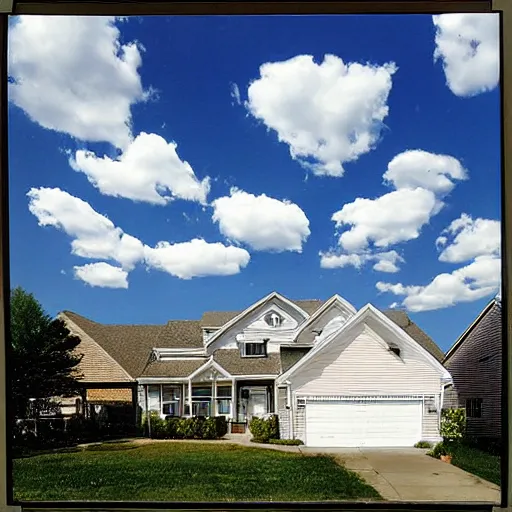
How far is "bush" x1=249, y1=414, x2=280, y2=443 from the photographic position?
2.71 m

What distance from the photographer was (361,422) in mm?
2738

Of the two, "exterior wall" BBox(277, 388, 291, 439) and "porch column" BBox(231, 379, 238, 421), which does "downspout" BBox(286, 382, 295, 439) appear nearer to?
"exterior wall" BBox(277, 388, 291, 439)

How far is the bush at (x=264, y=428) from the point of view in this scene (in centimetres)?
271

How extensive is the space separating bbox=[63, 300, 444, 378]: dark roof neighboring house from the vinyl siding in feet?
0.29

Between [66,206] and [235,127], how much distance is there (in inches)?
29.2

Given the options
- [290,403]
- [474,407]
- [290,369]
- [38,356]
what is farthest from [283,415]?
[38,356]

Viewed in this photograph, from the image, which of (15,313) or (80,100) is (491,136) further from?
(15,313)

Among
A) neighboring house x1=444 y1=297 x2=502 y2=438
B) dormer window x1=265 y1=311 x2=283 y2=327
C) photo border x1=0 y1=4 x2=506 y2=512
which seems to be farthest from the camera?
dormer window x1=265 y1=311 x2=283 y2=327

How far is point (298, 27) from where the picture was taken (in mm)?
2629

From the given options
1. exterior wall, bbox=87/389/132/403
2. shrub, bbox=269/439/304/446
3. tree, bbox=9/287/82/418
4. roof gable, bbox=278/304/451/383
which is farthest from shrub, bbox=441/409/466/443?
tree, bbox=9/287/82/418

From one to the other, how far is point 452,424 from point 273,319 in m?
0.83

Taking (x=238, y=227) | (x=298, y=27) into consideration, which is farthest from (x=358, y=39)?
(x=238, y=227)

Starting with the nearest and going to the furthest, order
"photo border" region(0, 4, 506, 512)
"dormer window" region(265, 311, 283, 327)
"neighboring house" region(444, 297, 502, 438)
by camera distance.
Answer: "photo border" region(0, 4, 506, 512)
"neighboring house" region(444, 297, 502, 438)
"dormer window" region(265, 311, 283, 327)

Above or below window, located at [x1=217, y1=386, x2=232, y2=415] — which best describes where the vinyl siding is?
above
